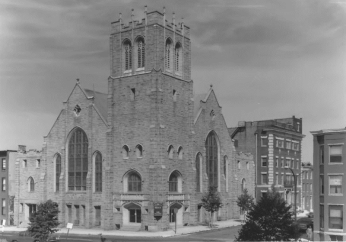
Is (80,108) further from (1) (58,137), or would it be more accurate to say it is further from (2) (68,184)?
(2) (68,184)

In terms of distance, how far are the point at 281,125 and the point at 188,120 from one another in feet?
83.6

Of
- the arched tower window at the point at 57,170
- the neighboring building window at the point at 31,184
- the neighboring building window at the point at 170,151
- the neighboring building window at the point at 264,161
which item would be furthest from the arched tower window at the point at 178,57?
the neighboring building window at the point at 264,161

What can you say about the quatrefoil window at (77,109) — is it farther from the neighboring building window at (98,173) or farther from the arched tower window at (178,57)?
the arched tower window at (178,57)

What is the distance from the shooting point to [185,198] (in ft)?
205

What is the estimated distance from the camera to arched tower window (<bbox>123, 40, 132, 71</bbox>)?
62.3 metres

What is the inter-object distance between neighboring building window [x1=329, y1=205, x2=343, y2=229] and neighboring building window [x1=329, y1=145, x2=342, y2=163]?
346cm

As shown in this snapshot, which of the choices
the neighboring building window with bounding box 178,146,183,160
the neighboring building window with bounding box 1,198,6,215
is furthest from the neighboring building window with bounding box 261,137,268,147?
the neighboring building window with bounding box 1,198,6,215

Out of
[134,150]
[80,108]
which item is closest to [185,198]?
[134,150]

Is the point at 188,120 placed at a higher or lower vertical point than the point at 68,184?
higher

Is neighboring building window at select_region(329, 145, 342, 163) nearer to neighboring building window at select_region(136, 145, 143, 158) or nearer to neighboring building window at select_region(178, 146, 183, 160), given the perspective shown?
neighboring building window at select_region(178, 146, 183, 160)

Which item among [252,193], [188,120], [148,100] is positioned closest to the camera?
[148,100]

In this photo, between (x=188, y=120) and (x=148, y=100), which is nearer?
(x=148, y=100)

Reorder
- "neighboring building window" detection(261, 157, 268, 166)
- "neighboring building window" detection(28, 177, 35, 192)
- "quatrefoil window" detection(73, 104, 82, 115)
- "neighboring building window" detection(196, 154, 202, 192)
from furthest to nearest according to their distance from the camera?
"neighboring building window" detection(261, 157, 268, 166) < "neighboring building window" detection(28, 177, 35, 192) < "neighboring building window" detection(196, 154, 202, 192) < "quatrefoil window" detection(73, 104, 82, 115)

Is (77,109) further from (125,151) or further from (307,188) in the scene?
(307,188)
